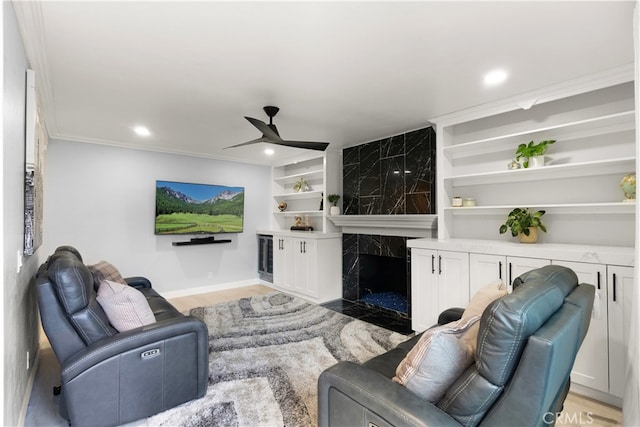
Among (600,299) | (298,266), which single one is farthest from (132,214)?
(600,299)

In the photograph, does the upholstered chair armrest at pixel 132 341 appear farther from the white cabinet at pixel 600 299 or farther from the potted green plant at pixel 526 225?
the potted green plant at pixel 526 225

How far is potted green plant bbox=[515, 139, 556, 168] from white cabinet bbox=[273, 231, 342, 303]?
2802 millimetres

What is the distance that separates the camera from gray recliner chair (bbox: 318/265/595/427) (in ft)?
3.45

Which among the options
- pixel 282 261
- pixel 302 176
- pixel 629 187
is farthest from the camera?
pixel 302 176

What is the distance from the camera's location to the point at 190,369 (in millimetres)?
2178

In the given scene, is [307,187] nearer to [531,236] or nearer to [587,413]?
[531,236]

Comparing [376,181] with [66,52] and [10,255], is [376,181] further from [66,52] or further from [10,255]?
[10,255]

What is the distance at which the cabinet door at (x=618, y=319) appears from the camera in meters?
2.16

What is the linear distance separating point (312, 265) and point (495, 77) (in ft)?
11.1

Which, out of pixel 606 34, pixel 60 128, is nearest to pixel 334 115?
pixel 606 34

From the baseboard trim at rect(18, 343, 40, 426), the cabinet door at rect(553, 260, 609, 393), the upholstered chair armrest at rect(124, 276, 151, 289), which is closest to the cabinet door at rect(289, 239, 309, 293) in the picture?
the upholstered chair armrest at rect(124, 276, 151, 289)

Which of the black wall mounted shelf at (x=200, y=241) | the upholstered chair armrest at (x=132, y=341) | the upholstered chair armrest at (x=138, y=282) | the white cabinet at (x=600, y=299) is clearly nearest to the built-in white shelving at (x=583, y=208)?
the white cabinet at (x=600, y=299)

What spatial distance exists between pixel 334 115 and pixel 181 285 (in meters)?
3.83

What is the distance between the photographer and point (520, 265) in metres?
2.66
